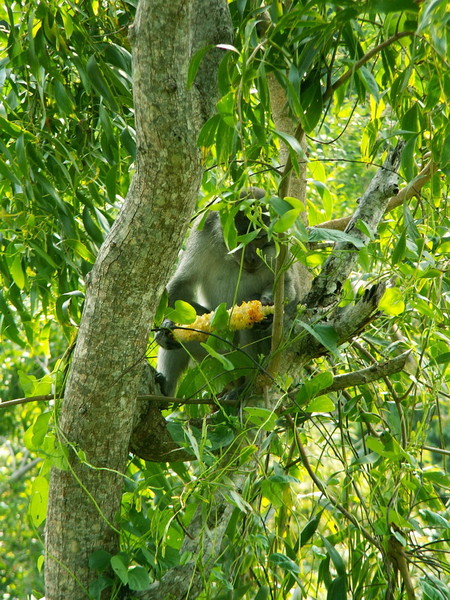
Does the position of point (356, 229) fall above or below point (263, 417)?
above

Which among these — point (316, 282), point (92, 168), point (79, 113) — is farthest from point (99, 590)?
point (79, 113)

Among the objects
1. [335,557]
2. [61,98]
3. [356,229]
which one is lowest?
[335,557]

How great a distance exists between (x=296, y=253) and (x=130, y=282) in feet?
1.35

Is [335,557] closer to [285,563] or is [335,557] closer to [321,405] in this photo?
[285,563]

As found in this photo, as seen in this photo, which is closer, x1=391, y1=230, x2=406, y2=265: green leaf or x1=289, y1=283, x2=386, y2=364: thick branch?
x1=391, y1=230, x2=406, y2=265: green leaf

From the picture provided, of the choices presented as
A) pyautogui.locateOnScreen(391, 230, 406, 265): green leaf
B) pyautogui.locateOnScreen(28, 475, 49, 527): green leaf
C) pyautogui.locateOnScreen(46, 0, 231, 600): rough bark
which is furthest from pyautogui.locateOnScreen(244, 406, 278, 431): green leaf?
pyautogui.locateOnScreen(28, 475, 49, 527): green leaf

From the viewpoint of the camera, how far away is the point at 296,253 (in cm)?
161

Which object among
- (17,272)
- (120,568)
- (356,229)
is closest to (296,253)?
(356,229)

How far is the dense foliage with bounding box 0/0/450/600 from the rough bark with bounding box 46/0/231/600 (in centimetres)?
7

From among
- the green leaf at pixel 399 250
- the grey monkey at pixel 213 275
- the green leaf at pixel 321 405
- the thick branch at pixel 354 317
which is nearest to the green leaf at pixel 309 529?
the green leaf at pixel 321 405

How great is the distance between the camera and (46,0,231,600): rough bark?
4.91 feet

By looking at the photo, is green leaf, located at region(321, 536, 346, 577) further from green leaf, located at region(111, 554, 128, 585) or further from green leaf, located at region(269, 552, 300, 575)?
green leaf, located at region(111, 554, 128, 585)

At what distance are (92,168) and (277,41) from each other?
1.07 meters

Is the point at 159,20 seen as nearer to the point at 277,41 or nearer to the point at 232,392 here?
the point at 277,41
